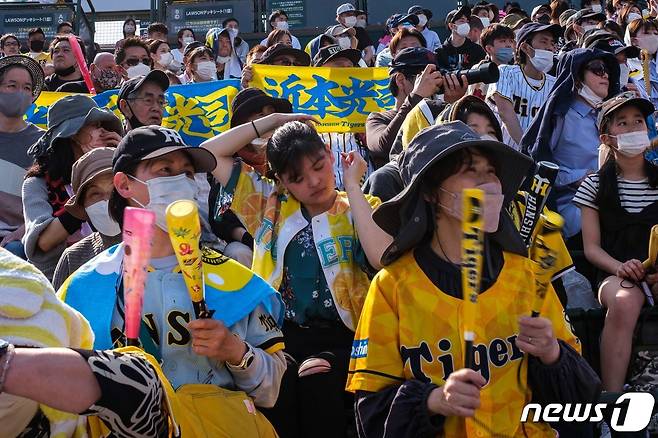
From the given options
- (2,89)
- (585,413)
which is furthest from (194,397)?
(2,89)

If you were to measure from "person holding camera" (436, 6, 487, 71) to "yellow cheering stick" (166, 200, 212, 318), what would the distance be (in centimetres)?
873

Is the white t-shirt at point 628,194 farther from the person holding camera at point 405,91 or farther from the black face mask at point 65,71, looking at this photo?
the black face mask at point 65,71

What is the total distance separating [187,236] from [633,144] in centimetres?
359

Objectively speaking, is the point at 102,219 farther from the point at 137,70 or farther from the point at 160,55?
the point at 160,55

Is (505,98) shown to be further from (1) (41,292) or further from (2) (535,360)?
(1) (41,292)

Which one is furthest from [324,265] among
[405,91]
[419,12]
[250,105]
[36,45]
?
[419,12]

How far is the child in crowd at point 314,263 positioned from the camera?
4074 mm

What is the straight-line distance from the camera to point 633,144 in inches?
215

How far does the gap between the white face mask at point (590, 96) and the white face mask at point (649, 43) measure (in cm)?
384

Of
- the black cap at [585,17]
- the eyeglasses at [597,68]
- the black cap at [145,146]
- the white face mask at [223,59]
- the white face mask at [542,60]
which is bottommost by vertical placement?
the white face mask at [223,59]

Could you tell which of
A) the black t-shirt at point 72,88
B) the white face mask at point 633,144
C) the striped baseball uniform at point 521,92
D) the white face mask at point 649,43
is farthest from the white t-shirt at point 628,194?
the black t-shirt at point 72,88

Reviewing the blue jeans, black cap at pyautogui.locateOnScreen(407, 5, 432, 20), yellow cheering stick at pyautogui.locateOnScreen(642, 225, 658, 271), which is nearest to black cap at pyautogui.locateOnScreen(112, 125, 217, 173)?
the blue jeans

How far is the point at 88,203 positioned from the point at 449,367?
2.27m

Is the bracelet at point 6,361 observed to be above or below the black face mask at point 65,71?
above
